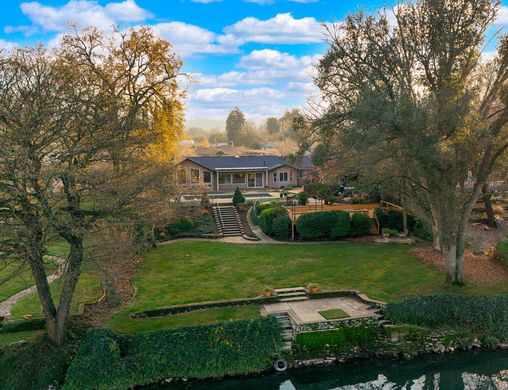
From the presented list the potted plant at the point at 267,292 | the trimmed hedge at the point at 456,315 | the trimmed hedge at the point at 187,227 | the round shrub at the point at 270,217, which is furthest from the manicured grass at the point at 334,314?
the trimmed hedge at the point at 187,227

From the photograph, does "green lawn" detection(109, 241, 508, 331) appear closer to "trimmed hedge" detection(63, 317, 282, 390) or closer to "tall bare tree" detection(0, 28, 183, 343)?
"trimmed hedge" detection(63, 317, 282, 390)

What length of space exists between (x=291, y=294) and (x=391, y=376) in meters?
5.32

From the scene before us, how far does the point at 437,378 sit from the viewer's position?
14.0 m

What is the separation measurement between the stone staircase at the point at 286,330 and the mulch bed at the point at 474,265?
31.7 feet

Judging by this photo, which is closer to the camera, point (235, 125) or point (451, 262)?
point (451, 262)

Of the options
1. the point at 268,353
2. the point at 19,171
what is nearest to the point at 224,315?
the point at 268,353

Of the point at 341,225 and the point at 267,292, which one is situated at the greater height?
the point at 341,225

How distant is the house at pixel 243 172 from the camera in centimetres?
4478

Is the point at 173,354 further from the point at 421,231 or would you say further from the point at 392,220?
the point at 421,231

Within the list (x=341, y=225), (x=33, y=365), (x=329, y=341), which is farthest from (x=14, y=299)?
(x=341, y=225)

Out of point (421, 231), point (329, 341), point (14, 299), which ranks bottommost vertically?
point (329, 341)

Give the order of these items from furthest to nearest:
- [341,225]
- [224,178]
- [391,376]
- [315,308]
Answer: [224,178], [341,225], [315,308], [391,376]

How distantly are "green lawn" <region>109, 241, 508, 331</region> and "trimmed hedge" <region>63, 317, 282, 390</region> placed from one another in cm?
111

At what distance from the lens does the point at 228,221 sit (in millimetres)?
31297
